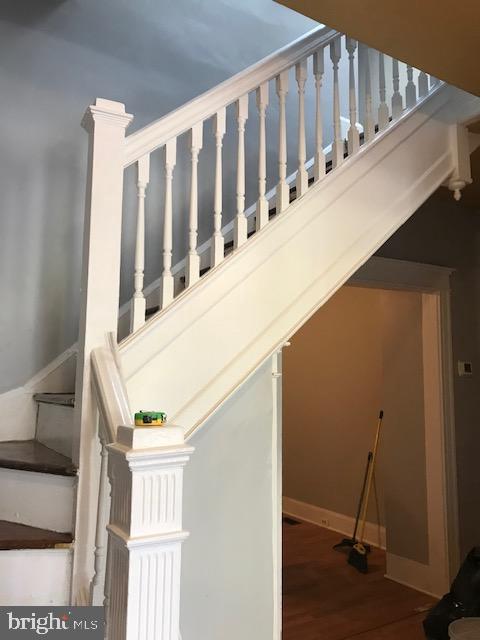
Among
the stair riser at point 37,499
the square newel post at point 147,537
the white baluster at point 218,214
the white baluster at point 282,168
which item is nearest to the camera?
the square newel post at point 147,537

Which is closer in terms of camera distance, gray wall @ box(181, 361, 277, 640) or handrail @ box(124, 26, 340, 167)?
handrail @ box(124, 26, 340, 167)

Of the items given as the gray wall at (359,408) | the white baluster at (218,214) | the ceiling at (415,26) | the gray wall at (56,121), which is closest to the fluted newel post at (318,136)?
the ceiling at (415,26)

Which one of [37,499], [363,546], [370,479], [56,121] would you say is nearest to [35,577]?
[37,499]

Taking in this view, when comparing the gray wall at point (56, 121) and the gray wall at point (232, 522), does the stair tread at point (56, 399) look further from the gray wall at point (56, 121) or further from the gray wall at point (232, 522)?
the gray wall at point (232, 522)

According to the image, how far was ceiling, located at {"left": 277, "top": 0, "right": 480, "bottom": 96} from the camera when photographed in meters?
1.50

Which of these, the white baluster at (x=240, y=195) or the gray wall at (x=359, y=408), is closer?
the white baluster at (x=240, y=195)

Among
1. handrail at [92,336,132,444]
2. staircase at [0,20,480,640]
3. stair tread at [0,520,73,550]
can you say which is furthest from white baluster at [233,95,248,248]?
stair tread at [0,520,73,550]

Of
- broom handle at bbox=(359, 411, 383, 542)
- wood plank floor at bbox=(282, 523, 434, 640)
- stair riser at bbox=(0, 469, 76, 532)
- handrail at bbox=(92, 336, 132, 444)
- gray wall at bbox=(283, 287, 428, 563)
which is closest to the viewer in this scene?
handrail at bbox=(92, 336, 132, 444)

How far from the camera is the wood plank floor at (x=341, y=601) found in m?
2.69

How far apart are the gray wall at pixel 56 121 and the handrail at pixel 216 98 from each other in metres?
0.89

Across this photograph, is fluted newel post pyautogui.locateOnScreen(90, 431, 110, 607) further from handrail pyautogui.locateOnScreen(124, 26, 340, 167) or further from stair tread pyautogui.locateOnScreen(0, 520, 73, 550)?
handrail pyautogui.locateOnScreen(124, 26, 340, 167)

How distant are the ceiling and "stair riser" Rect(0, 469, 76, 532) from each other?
1.58 metres

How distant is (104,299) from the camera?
1.49 metres

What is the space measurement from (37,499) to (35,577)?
0.22m
